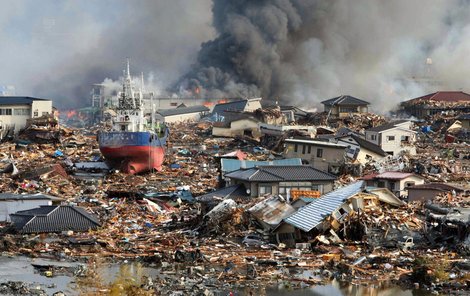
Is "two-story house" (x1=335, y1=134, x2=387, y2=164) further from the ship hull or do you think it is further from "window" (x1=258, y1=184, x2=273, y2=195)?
"window" (x1=258, y1=184, x2=273, y2=195)

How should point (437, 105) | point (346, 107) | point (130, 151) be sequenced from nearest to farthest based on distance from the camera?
point (130, 151) → point (346, 107) → point (437, 105)

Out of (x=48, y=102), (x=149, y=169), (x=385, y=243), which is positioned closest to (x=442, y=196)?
(x=385, y=243)

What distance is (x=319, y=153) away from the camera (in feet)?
99.8

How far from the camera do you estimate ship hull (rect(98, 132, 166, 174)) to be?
32344mm

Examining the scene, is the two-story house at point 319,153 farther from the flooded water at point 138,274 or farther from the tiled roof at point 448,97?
the tiled roof at point 448,97

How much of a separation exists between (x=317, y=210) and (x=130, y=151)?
15680mm

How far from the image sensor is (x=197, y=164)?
34.1m

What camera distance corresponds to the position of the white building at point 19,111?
137ft

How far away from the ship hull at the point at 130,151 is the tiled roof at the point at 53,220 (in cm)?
1256

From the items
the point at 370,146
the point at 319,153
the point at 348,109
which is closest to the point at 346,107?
the point at 348,109

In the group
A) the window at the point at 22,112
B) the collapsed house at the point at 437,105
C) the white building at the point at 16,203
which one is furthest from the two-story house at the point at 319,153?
the collapsed house at the point at 437,105

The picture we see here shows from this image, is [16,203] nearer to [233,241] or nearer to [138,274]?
[233,241]

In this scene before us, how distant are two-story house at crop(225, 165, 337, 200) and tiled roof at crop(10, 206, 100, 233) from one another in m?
4.04

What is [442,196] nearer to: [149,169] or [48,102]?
[149,169]
